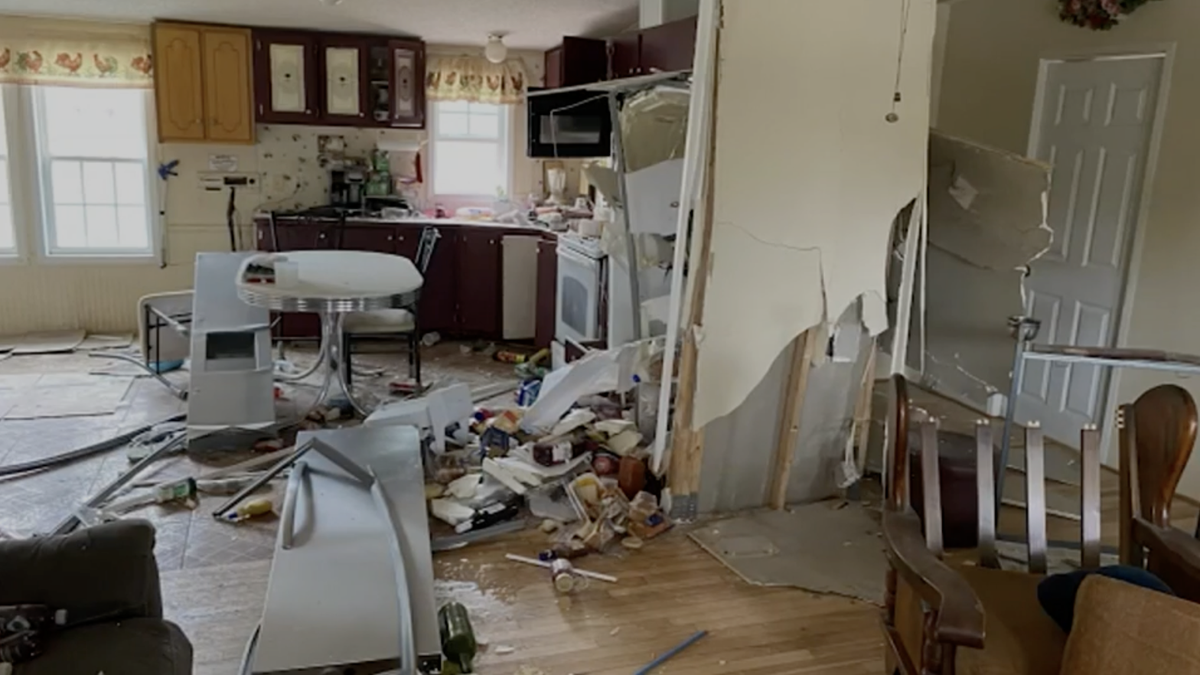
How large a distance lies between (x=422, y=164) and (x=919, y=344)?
14.2ft

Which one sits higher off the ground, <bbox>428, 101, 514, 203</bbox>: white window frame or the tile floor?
<bbox>428, 101, 514, 203</bbox>: white window frame

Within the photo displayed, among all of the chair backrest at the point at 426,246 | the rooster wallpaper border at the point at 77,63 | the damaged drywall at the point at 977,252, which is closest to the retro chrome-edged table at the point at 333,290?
the chair backrest at the point at 426,246

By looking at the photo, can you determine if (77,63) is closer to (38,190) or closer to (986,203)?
(38,190)

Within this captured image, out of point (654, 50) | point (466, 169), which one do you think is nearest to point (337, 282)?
point (654, 50)

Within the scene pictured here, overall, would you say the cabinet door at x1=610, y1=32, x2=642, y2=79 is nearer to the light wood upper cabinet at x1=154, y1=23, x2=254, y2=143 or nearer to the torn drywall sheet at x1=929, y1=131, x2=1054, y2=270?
the torn drywall sheet at x1=929, y1=131, x2=1054, y2=270

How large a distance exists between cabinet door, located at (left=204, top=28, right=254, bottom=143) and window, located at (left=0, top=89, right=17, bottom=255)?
4.53ft

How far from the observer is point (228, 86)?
6.08 metres

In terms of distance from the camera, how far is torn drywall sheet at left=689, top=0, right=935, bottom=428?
3180 millimetres

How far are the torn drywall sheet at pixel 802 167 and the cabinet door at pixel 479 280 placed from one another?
328 cm

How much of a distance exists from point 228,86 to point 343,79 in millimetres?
771

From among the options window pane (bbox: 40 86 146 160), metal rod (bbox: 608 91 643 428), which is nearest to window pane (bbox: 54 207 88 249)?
window pane (bbox: 40 86 146 160)

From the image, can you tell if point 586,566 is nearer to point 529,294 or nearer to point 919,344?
point 919,344

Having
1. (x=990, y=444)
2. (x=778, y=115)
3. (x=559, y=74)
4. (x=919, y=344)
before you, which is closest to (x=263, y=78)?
(x=559, y=74)

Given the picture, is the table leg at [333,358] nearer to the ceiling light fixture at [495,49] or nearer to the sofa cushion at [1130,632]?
the ceiling light fixture at [495,49]
